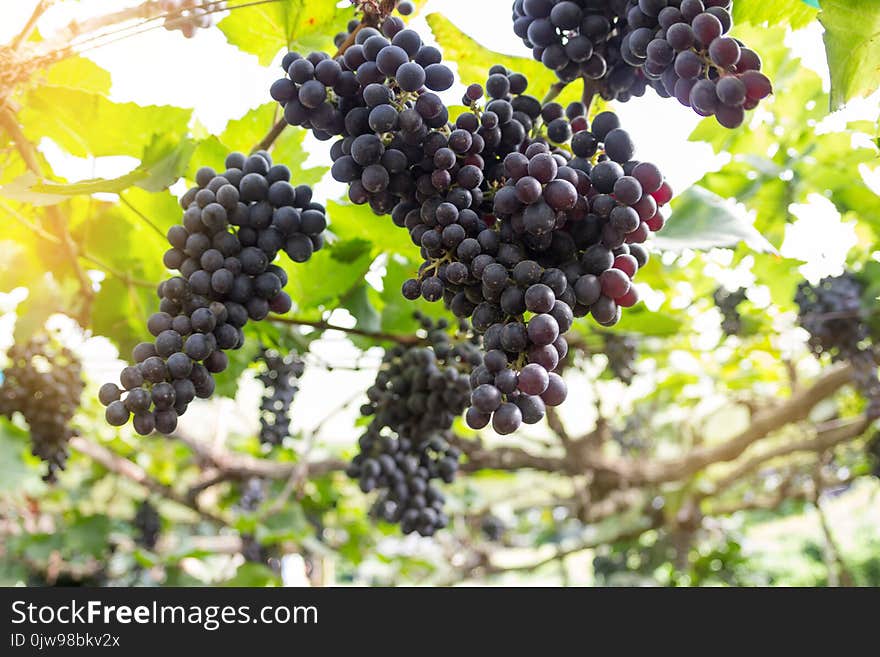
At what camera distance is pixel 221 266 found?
33.9 inches

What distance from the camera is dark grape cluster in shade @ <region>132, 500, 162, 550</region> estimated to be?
333 centimetres

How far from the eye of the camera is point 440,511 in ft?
5.78

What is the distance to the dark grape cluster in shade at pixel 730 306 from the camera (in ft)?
7.11

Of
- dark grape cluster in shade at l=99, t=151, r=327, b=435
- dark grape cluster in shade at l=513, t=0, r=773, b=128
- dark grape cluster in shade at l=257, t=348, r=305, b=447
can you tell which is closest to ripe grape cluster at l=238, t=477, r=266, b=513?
dark grape cluster in shade at l=257, t=348, r=305, b=447

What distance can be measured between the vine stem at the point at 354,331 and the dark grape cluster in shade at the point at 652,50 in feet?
2.44

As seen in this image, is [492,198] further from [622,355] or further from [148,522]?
[148,522]

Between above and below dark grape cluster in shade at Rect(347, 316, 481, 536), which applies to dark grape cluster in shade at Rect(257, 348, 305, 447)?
above

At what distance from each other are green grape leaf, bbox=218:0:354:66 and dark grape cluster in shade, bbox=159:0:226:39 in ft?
0.15

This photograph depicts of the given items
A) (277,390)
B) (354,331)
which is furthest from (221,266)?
(277,390)

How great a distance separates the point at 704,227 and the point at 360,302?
0.77 m

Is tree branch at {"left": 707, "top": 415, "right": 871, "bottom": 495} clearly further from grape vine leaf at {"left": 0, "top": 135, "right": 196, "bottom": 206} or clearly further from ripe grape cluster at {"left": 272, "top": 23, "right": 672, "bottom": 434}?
grape vine leaf at {"left": 0, "top": 135, "right": 196, "bottom": 206}

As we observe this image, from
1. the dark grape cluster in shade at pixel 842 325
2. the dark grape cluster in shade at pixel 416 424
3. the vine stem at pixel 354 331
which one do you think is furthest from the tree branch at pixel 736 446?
the vine stem at pixel 354 331
